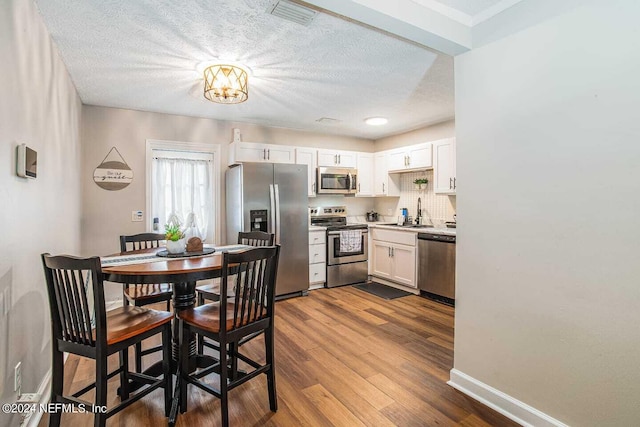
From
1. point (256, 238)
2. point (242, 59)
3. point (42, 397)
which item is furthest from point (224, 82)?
point (42, 397)

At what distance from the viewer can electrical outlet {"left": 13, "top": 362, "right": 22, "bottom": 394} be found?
5.04 ft

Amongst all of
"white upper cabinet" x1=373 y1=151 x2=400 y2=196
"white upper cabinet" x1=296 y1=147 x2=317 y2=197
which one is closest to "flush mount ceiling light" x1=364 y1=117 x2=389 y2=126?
"white upper cabinet" x1=373 y1=151 x2=400 y2=196

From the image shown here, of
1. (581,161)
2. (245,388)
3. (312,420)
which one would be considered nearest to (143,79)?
(245,388)

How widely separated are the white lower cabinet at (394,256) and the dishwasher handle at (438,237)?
0.13m

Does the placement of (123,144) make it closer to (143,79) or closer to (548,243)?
(143,79)

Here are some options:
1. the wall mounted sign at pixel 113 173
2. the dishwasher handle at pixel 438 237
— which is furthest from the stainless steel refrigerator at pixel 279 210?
the dishwasher handle at pixel 438 237

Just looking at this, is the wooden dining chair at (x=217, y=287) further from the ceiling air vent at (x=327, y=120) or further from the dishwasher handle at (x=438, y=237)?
the dishwasher handle at (x=438, y=237)

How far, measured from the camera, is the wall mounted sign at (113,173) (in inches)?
147

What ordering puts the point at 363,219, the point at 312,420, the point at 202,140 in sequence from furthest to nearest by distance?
the point at 363,219 < the point at 202,140 < the point at 312,420

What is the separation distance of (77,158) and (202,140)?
1.42 meters

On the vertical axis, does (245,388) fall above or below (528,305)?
below

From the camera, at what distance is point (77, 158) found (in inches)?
131

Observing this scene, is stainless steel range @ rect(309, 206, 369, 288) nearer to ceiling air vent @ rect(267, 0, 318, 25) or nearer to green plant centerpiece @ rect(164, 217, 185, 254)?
green plant centerpiece @ rect(164, 217, 185, 254)

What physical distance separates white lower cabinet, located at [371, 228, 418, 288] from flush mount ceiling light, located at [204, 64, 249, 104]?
287cm
